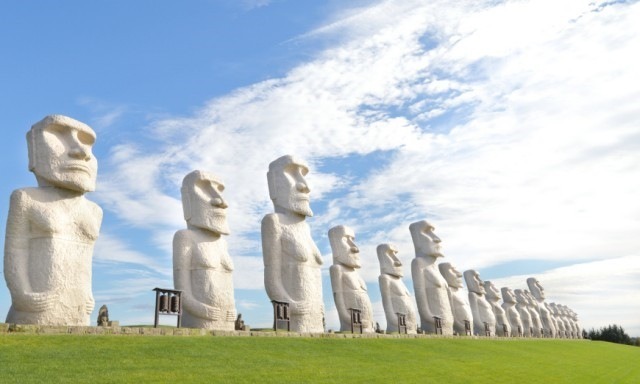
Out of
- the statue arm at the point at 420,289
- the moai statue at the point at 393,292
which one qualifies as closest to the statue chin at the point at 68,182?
the moai statue at the point at 393,292

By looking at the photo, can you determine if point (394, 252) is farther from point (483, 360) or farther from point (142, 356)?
point (142, 356)

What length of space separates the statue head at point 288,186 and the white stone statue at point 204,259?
2.58m

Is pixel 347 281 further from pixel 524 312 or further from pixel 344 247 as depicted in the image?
pixel 524 312

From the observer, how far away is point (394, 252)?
89.3 feet

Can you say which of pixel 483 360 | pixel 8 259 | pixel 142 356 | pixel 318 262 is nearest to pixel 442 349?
pixel 483 360

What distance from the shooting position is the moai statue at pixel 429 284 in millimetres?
28219

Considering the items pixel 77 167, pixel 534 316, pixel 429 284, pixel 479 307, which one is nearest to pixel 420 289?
pixel 429 284

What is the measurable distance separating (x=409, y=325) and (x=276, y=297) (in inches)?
362

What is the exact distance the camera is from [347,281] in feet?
76.5

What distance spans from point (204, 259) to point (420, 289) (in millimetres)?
14444

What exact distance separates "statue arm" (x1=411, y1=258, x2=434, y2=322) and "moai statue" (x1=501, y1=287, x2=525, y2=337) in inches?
575

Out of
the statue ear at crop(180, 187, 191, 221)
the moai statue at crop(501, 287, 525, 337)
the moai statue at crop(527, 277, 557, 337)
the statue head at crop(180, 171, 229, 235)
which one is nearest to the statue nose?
the statue head at crop(180, 171, 229, 235)

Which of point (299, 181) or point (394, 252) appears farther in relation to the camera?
point (394, 252)

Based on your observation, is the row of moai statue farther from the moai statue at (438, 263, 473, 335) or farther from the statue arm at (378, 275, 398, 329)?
the moai statue at (438, 263, 473, 335)
